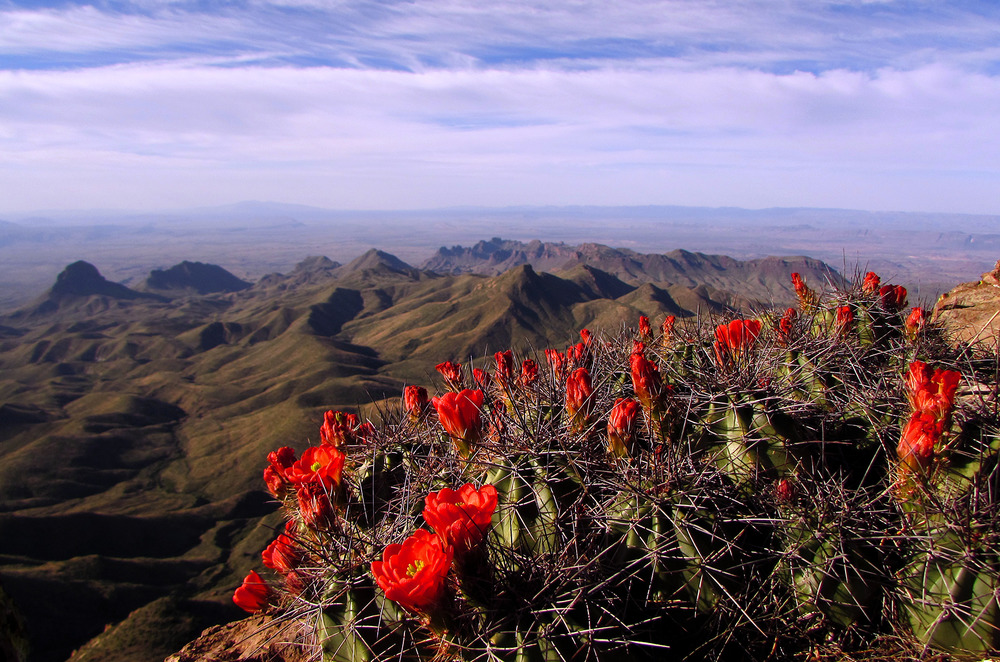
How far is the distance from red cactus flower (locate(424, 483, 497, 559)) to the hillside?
306cm

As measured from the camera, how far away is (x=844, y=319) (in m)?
5.95

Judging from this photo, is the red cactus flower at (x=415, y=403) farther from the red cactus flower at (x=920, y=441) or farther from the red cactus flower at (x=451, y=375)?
the red cactus flower at (x=920, y=441)

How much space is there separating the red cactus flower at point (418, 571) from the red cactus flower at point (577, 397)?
5.34ft

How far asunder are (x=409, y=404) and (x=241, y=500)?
80722 mm

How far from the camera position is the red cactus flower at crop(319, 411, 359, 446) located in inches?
218

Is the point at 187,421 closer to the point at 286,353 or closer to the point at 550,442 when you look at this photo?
the point at 286,353

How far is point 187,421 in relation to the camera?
105188mm

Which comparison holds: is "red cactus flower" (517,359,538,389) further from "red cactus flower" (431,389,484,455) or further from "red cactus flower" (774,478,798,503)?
"red cactus flower" (774,478,798,503)

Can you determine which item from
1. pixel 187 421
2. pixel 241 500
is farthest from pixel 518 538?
pixel 187 421

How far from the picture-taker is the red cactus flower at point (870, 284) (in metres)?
6.45

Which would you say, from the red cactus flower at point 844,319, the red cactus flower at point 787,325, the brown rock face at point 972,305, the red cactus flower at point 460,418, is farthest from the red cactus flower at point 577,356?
the brown rock face at point 972,305

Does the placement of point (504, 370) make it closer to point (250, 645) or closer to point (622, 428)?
point (622, 428)

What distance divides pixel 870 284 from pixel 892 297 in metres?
0.31

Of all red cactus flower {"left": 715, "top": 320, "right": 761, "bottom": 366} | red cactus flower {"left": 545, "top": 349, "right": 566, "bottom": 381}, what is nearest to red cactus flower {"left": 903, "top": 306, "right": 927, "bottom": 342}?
red cactus flower {"left": 715, "top": 320, "right": 761, "bottom": 366}
